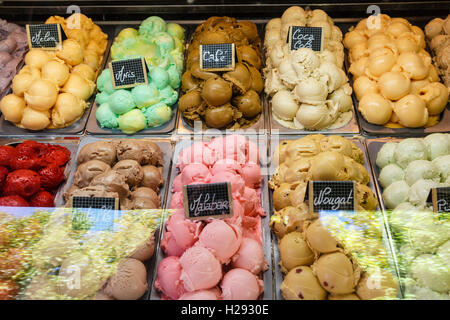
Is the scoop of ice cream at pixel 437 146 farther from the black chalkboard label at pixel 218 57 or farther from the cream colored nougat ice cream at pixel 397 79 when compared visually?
the black chalkboard label at pixel 218 57

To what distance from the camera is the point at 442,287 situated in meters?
1.59

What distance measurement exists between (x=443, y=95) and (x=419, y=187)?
85 cm

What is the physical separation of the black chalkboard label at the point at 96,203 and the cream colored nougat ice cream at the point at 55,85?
86 cm

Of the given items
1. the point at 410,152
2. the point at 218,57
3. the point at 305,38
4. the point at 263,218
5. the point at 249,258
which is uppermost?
the point at 305,38

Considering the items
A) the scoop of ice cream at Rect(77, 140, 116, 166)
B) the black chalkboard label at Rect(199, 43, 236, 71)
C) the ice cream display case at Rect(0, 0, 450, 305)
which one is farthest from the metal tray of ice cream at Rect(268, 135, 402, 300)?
the scoop of ice cream at Rect(77, 140, 116, 166)

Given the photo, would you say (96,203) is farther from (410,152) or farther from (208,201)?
(410,152)

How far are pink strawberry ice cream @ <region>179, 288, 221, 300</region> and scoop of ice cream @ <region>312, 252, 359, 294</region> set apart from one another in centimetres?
40

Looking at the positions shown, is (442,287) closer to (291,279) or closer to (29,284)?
(291,279)

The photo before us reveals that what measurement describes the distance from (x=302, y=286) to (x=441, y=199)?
0.65 metres

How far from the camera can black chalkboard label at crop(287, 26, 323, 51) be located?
8.53ft

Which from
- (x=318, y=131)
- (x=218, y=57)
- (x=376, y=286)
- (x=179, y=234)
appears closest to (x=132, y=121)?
(x=218, y=57)

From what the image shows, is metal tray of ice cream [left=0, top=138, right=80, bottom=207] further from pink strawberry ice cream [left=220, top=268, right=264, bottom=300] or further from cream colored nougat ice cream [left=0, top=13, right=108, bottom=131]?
pink strawberry ice cream [left=220, top=268, right=264, bottom=300]

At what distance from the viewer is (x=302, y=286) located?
164 centimetres

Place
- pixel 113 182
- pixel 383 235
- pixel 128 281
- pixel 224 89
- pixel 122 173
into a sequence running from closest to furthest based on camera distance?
pixel 128 281, pixel 383 235, pixel 113 182, pixel 122 173, pixel 224 89
